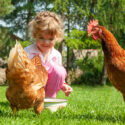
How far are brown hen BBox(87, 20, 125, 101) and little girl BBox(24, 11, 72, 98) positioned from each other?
0.72 meters

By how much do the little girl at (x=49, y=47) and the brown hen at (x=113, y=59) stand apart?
0.72m

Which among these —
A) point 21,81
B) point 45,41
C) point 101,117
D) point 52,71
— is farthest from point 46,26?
point 101,117

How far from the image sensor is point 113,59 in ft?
11.6

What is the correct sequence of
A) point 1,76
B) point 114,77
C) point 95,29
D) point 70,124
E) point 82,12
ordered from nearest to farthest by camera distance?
1. point 70,124
2. point 114,77
3. point 95,29
4. point 1,76
5. point 82,12

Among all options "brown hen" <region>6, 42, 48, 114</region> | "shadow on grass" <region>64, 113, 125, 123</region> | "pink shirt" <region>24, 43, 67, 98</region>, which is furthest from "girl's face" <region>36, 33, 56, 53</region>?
"shadow on grass" <region>64, 113, 125, 123</region>

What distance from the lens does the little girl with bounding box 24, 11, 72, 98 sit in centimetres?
393

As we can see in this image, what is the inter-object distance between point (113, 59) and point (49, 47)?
3.87 ft

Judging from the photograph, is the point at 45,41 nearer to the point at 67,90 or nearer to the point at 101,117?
the point at 67,90

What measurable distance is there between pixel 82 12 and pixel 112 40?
9820 mm

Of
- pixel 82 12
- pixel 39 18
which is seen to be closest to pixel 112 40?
pixel 39 18

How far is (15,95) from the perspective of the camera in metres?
2.93

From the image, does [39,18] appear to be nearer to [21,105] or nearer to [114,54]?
[114,54]

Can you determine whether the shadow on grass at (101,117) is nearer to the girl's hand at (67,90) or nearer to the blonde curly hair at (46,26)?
the girl's hand at (67,90)

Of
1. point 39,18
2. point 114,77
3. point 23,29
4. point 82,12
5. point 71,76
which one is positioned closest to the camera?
point 114,77
